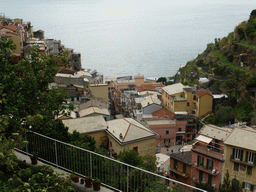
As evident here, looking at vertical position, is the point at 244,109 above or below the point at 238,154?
above

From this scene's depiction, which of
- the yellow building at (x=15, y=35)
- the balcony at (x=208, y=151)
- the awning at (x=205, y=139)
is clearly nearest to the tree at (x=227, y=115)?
the awning at (x=205, y=139)

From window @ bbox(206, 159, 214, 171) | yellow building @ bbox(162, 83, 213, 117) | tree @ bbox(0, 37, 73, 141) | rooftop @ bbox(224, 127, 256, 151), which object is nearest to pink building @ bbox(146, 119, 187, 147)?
yellow building @ bbox(162, 83, 213, 117)

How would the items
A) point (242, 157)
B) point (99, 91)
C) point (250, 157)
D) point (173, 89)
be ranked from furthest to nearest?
point (173, 89), point (99, 91), point (242, 157), point (250, 157)

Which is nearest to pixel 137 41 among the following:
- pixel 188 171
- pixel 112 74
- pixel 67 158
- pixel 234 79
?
pixel 112 74

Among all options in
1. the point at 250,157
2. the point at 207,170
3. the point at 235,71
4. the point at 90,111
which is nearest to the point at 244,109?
the point at 235,71

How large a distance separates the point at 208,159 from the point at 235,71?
21475 mm

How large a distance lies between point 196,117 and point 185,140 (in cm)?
448

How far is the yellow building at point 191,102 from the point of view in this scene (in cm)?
3316

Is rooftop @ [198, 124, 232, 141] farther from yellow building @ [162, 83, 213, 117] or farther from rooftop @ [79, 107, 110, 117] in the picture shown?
yellow building @ [162, 83, 213, 117]

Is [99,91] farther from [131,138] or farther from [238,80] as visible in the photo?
[238,80]

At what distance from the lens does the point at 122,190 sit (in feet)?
21.0

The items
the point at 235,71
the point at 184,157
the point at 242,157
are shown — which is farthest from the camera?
the point at 235,71

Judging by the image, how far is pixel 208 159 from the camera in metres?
18.1

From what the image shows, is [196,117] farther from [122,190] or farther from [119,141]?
[122,190]
